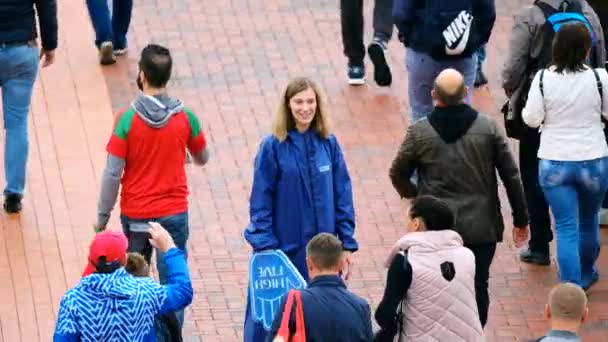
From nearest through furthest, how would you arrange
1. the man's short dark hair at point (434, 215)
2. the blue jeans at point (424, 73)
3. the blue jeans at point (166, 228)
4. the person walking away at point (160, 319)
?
the person walking away at point (160, 319)
the man's short dark hair at point (434, 215)
the blue jeans at point (166, 228)
the blue jeans at point (424, 73)

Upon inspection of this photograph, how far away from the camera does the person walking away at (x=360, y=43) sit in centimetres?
1471

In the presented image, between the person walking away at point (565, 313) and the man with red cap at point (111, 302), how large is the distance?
1.74 m

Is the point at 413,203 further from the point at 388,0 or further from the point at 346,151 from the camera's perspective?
the point at 388,0

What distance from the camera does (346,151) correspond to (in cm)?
1360

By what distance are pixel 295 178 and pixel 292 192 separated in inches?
3.3

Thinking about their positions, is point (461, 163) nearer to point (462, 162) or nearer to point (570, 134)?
Answer: point (462, 162)

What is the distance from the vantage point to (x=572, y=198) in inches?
433

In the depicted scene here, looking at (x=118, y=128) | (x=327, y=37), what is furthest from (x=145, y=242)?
(x=327, y=37)

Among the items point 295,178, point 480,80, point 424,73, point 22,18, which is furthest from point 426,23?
point 295,178

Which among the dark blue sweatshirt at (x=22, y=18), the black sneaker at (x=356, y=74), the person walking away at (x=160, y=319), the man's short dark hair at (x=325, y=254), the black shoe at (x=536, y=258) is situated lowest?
the black sneaker at (x=356, y=74)

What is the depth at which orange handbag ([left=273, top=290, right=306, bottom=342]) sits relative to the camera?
8078 millimetres

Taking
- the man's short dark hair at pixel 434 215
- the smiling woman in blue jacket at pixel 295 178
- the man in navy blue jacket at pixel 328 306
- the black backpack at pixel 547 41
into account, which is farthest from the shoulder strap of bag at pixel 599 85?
the man in navy blue jacket at pixel 328 306

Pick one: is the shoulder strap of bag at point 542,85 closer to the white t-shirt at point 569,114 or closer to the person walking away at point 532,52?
the white t-shirt at point 569,114

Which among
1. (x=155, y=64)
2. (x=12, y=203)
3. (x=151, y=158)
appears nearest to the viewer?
(x=155, y=64)
